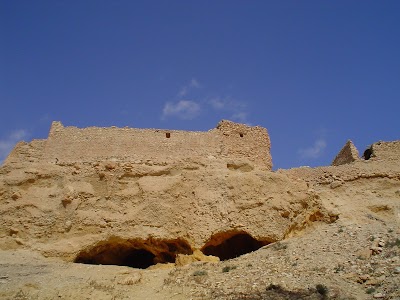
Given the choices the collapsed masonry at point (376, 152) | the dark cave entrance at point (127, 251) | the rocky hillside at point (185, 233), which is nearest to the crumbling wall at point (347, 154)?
the collapsed masonry at point (376, 152)

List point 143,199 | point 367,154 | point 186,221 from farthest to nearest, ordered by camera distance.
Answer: point 367,154
point 143,199
point 186,221

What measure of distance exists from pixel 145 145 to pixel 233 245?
15.0 ft

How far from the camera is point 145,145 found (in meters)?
17.0

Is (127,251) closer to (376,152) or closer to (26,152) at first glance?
(26,152)

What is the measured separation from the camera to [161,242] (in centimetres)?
1468

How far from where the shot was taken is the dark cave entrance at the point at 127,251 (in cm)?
1448

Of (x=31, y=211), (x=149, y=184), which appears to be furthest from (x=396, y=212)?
(x=31, y=211)

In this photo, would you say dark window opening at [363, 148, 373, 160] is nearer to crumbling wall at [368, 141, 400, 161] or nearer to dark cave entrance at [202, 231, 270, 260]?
crumbling wall at [368, 141, 400, 161]

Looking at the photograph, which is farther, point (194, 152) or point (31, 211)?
point (194, 152)

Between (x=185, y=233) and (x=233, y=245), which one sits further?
(x=233, y=245)

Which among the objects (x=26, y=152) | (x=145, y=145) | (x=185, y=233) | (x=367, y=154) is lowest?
(x=185, y=233)

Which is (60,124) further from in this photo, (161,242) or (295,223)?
(295,223)

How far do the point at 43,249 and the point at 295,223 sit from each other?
7.59 m

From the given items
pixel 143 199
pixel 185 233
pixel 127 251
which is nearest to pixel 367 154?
pixel 185 233
